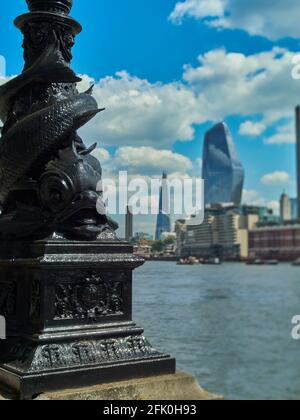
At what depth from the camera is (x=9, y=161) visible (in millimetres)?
4797

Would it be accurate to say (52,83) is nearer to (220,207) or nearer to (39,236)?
(39,236)

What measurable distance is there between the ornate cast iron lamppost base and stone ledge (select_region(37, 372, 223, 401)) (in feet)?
0.29

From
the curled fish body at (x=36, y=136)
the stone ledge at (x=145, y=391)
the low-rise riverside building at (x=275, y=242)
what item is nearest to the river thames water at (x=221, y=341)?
the stone ledge at (x=145, y=391)

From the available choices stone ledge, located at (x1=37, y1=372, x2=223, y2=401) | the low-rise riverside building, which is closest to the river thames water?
stone ledge, located at (x1=37, y1=372, x2=223, y2=401)

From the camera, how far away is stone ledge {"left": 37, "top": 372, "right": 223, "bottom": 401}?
158 inches

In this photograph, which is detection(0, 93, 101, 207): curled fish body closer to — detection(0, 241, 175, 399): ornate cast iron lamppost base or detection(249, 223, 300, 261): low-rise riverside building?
detection(0, 241, 175, 399): ornate cast iron lamppost base

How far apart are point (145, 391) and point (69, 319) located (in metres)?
0.76

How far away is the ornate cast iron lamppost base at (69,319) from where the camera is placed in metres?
4.11

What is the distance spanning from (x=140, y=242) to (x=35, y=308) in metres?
2.35

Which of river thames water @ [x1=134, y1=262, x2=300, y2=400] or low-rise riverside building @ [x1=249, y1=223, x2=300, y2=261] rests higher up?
low-rise riverside building @ [x1=249, y1=223, x2=300, y2=261]

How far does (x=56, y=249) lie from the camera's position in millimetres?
4348

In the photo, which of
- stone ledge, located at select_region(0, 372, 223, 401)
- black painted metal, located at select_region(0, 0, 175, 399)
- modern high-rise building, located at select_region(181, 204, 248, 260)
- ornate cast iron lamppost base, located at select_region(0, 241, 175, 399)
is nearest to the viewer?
stone ledge, located at select_region(0, 372, 223, 401)

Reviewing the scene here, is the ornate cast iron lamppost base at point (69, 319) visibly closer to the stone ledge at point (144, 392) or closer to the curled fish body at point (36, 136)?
the stone ledge at point (144, 392)

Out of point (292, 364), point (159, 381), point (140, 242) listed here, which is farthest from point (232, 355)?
point (159, 381)
